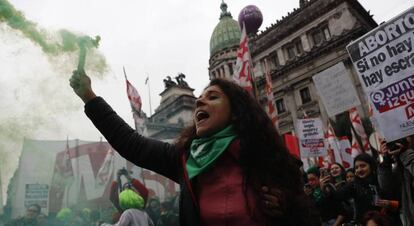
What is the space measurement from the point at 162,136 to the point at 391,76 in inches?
1271

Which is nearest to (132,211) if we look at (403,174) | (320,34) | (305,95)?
(403,174)

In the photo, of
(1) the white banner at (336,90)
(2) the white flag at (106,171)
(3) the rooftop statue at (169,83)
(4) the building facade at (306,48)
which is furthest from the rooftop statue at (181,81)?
(1) the white banner at (336,90)

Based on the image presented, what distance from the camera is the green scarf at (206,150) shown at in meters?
1.54

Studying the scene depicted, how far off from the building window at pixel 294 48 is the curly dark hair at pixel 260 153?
27941 mm

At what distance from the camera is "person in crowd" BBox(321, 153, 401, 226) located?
428 cm

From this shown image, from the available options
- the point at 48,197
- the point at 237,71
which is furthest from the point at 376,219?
the point at 48,197

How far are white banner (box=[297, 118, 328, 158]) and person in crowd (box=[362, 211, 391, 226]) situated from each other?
248 inches

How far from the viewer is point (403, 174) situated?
3.64 m

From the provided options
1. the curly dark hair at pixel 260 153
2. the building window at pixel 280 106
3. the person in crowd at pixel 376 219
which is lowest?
the person in crowd at pixel 376 219

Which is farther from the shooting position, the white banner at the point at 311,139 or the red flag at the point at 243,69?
the white banner at the point at 311,139

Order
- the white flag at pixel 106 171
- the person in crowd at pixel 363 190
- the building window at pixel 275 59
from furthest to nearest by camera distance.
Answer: the building window at pixel 275 59, the white flag at pixel 106 171, the person in crowd at pixel 363 190

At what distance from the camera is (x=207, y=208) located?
58.7 inches

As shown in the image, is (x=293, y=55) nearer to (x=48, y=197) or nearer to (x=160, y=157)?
(x=48, y=197)

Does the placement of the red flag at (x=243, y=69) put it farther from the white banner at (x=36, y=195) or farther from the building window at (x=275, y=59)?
the building window at (x=275, y=59)
